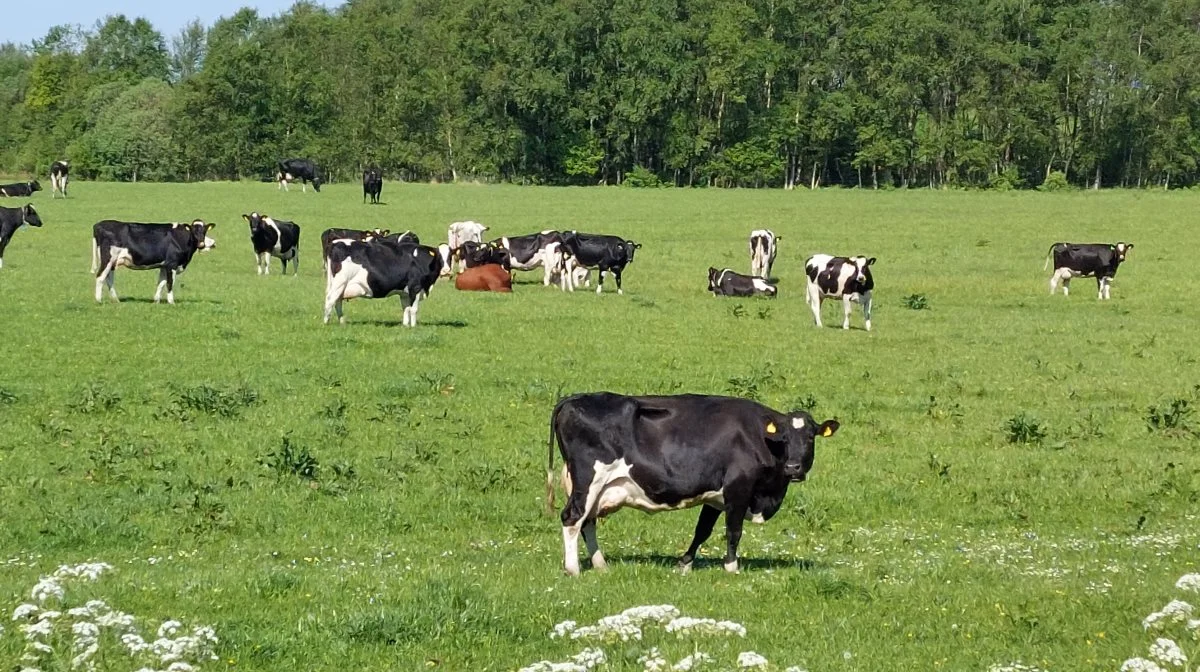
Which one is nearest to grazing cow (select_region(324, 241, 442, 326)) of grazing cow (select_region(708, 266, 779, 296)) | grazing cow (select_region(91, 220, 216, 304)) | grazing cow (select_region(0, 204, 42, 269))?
grazing cow (select_region(91, 220, 216, 304))

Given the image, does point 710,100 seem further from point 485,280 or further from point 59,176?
point 485,280

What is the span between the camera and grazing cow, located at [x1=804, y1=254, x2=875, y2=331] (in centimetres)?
3033

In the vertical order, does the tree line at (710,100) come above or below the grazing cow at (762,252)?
above

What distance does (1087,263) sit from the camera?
1542 inches

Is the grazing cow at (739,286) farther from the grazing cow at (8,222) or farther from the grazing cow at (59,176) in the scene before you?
the grazing cow at (59,176)

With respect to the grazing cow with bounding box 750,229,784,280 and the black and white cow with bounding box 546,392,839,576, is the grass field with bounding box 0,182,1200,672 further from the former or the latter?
the grazing cow with bounding box 750,229,784,280

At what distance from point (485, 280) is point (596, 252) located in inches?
145

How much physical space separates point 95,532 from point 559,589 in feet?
17.5

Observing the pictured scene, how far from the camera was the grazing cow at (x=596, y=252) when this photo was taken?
38375 millimetres

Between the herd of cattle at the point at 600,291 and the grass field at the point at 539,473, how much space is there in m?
0.60

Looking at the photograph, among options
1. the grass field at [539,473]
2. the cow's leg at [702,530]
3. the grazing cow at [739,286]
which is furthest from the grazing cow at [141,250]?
the cow's leg at [702,530]

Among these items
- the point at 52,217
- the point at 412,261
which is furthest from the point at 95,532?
the point at 52,217

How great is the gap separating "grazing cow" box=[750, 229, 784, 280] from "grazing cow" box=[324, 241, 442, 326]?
1620cm

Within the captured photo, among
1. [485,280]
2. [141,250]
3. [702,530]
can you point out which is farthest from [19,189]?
[702,530]
